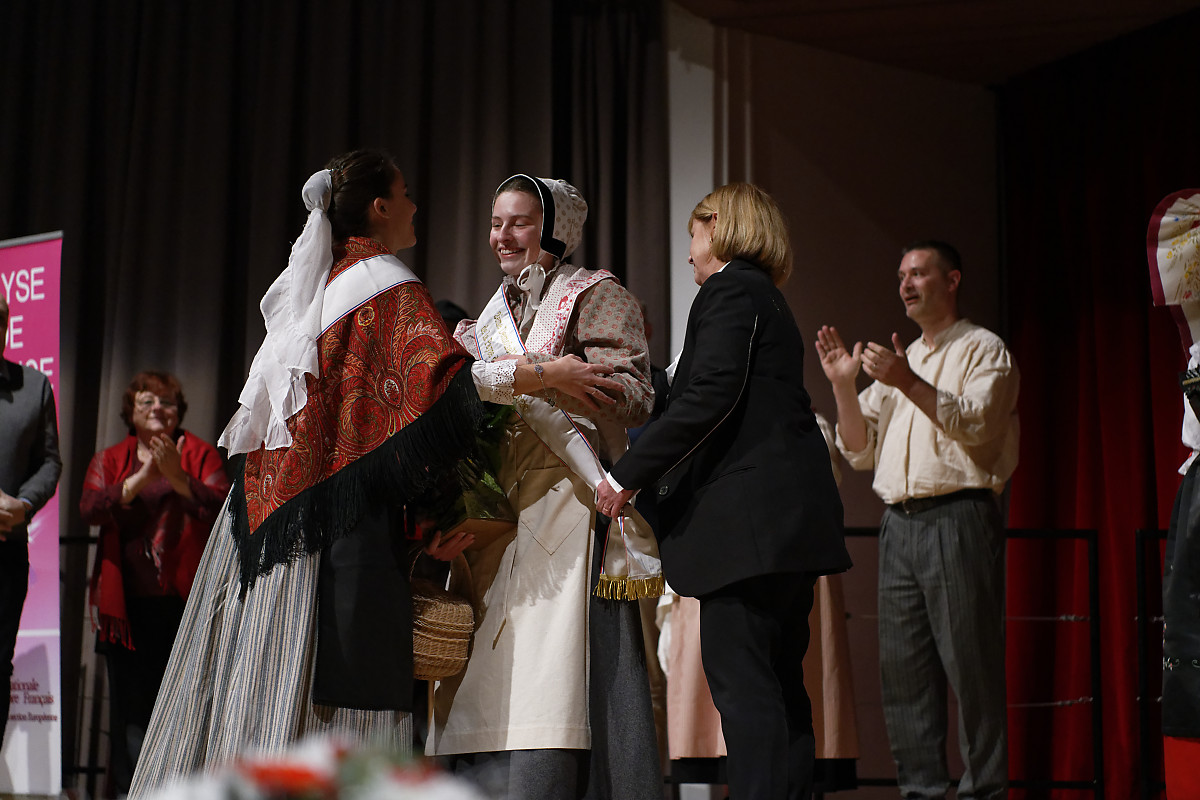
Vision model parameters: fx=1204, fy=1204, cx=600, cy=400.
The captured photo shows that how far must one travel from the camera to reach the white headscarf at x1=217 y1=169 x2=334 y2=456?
226 cm

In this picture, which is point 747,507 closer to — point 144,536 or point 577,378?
point 577,378

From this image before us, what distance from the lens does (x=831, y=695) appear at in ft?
11.9

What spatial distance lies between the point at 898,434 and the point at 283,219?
2.77 metres

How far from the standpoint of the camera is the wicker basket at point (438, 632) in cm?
231

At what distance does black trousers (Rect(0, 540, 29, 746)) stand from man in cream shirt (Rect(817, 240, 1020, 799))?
2.57 meters

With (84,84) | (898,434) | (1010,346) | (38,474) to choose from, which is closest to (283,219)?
(84,84)

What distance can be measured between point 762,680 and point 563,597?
1.45 feet

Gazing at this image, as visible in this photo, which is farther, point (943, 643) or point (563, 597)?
point (943, 643)

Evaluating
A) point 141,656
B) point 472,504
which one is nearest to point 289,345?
point 472,504

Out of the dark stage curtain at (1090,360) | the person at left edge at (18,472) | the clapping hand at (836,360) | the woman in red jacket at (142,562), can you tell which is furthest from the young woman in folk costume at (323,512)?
the dark stage curtain at (1090,360)

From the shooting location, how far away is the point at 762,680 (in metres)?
2.21

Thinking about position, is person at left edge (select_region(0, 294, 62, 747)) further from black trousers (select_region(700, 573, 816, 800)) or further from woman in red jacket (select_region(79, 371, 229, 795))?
black trousers (select_region(700, 573, 816, 800))

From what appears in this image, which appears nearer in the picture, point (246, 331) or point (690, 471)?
point (690, 471)

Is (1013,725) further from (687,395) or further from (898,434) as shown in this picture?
(687,395)
